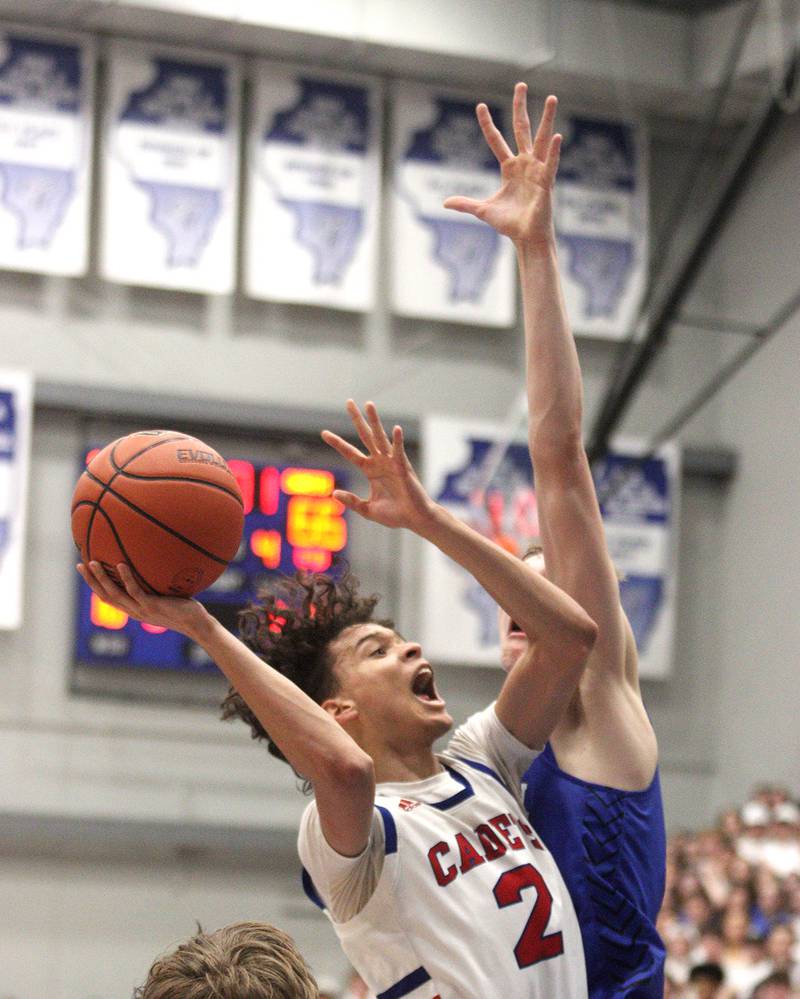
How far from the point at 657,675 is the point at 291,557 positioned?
3.62 meters

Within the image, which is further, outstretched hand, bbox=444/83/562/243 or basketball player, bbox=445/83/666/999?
outstretched hand, bbox=444/83/562/243

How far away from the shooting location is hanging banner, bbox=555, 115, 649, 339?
14.3 metres

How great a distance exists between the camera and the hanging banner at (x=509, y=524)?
43.3 feet

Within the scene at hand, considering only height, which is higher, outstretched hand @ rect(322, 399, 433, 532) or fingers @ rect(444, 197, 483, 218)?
fingers @ rect(444, 197, 483, 218)

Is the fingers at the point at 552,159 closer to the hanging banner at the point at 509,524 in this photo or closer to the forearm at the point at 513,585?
the forearm at the point at 513,585

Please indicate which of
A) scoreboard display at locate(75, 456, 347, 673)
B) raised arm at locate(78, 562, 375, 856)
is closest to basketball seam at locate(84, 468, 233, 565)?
raised arm at locate(78, 562, 375, 856)

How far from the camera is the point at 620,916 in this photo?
3355 mm

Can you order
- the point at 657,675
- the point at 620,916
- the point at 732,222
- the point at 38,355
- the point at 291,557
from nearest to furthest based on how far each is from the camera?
the point at 620,916 → the point at 291,557 → the point at 38,355 → the point at 657,675 → the point at 732,222

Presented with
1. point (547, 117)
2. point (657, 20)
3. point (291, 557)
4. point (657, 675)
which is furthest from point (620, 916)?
point (657, 20)

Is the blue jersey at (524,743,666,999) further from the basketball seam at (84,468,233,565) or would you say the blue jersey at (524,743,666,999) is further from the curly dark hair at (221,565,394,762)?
the basketball seam at (84,468,233,565)

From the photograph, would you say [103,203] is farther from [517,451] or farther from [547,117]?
[547,117]

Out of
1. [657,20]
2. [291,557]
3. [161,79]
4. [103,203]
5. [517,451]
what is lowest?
[291,557]

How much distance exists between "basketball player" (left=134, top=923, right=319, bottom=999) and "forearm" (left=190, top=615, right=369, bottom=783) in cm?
72

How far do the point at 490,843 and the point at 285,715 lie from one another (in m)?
0.55
